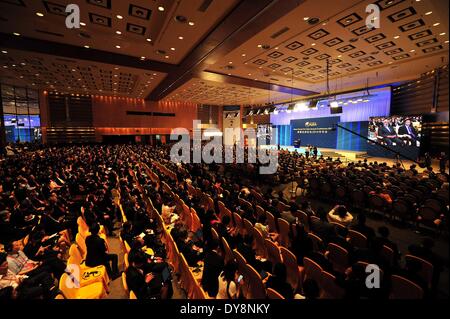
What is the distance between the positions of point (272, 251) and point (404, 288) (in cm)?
216

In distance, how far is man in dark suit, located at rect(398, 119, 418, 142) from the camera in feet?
55.2

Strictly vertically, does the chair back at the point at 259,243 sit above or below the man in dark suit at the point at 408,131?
below

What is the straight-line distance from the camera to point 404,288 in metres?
3.15

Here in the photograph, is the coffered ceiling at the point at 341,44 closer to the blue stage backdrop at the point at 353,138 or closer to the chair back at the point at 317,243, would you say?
the chair back at the point at 317,243

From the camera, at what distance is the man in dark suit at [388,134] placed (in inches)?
709

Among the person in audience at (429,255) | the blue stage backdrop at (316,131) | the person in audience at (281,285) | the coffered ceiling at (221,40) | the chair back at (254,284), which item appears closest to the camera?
the person in audience at (281,285)

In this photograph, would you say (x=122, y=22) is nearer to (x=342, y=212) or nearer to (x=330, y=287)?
(x=342, y=212)

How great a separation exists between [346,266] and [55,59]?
54.1 feet

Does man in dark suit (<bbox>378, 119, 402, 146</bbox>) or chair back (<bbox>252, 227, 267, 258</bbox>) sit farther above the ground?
man in dark suit (<bbox>378, 119, 402, 146</bbox>)

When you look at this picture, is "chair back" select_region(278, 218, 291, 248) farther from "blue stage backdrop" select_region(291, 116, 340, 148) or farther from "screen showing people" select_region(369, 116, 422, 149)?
"blue stage backdrop" select_region(291, 116, 340, 148)

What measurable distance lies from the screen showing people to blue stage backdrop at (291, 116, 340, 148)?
195 inches

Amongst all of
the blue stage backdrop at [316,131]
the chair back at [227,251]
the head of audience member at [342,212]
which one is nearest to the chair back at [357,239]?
the head of audience member at [342,212]

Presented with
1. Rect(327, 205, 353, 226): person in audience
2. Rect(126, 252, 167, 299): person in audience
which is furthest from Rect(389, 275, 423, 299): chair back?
Rect(126, 252, 167, 299): person in audience
